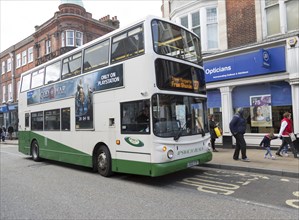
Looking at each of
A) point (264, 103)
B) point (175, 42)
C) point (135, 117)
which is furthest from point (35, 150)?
point (264, 103)

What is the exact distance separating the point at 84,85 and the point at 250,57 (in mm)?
7164

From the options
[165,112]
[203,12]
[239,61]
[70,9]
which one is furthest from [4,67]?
[165,112]

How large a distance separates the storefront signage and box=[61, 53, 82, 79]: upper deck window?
0.83 ft

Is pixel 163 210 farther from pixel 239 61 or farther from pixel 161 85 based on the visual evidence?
pixel 239 61

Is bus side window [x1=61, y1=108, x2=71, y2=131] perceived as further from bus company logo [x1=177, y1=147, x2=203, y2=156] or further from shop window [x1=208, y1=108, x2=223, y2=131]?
shop window [x1=208, y1=108, x2=223, y2=131]

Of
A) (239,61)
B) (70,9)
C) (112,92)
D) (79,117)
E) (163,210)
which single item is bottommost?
(163,210)

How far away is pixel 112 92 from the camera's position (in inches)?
291

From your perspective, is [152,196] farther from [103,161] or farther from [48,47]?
[48,47]

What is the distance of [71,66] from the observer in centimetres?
922

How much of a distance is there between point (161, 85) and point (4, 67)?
114ft

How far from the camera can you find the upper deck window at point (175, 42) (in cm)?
665

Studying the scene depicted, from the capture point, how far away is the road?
4595mm

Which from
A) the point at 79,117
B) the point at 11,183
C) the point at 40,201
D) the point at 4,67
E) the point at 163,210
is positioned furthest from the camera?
the point at 4,67

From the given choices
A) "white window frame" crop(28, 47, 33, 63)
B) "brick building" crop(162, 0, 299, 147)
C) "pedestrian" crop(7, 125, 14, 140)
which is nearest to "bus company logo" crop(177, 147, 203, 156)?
"brick building" crop(162, 0, 299, 147)
